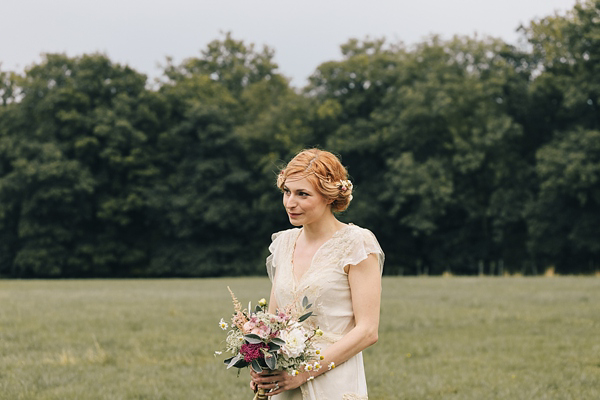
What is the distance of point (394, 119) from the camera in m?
51.3

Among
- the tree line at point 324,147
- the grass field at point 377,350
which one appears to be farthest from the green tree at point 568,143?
the grass field at point 377,350

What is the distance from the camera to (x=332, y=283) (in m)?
4.30

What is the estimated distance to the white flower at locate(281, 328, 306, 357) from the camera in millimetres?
3889

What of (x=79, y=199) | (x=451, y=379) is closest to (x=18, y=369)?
(x=451, y=379)

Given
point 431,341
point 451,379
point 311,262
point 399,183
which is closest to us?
point 311,262

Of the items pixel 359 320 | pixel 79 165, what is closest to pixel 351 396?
pixel 359 320

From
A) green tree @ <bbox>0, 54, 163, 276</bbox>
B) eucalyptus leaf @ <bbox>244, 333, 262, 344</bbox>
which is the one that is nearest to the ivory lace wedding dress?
eucalyptus leaf @ <bbox>244, 333, 262, 344</bbox>

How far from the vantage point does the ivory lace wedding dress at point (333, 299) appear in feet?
14.1

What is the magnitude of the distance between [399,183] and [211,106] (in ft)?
50.7

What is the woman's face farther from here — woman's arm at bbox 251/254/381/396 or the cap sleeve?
woman's arm at bbox 251/254/381/396

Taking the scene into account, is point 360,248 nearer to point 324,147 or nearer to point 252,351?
point 252,351

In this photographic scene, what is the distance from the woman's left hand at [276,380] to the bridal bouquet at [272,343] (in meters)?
0.08

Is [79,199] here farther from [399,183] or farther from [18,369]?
[18,369]

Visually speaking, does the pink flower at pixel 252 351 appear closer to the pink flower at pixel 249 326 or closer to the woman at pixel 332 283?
the pink flower at pixel 249 326
